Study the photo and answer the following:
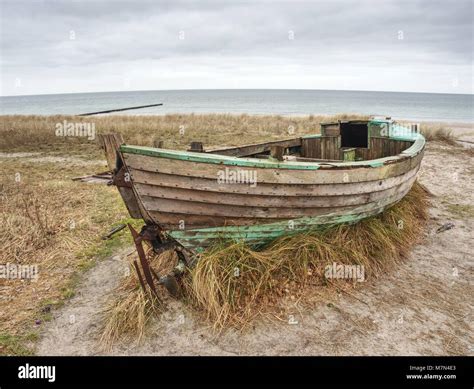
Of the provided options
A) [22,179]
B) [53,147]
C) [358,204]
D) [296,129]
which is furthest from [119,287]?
[296,129]

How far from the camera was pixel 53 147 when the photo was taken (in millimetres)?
15594

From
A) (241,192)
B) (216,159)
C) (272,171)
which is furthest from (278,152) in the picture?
(216,159)

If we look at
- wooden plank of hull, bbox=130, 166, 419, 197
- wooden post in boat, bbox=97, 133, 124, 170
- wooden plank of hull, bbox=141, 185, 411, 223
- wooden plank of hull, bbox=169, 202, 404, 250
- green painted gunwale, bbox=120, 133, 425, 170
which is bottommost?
wooden plank of hull, bbox=169, 202, 404, 250

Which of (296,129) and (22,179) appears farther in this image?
(296,129)

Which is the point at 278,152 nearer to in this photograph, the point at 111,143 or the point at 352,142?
the point at 111,143

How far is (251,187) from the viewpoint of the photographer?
3.74m

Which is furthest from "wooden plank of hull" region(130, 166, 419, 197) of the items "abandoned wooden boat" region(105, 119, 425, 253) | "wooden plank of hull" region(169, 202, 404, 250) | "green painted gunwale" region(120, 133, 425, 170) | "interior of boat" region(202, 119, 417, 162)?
"interior of boat" region(202, 119, 417, 162)

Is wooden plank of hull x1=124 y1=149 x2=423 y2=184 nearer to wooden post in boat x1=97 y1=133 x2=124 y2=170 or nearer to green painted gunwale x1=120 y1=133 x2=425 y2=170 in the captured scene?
green painted gunwale x1=120 y1=133 x2=425 y2=170

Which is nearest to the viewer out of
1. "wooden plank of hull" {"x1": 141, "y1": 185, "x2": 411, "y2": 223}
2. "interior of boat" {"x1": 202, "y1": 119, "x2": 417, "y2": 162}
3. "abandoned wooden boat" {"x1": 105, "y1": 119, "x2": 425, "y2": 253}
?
"abandoned wooden boat" {"x1": 105, "y1": 119, "x2": 425, "y2": 253}

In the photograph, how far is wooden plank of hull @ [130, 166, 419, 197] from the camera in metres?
3.50

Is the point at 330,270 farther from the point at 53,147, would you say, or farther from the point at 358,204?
the point at 53,147

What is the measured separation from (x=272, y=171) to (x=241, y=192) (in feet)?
1.32
